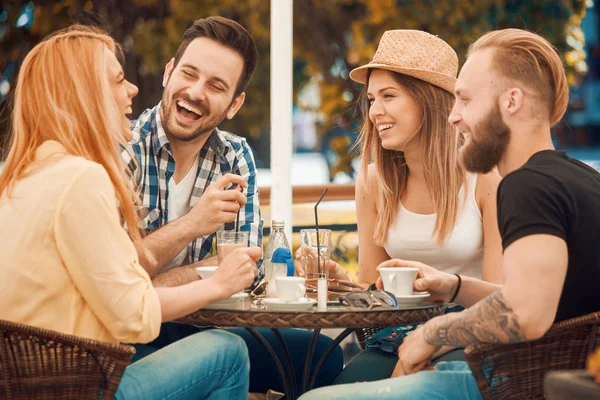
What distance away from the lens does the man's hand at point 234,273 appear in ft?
7.98

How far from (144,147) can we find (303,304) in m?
1.19

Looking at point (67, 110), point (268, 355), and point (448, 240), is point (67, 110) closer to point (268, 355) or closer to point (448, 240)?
point (268, 355)

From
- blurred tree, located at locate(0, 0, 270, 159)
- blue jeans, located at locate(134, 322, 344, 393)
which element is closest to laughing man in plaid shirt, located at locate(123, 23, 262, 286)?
blue jeans, located at locate(134, 322, 344, 393)

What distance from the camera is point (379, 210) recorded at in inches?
131

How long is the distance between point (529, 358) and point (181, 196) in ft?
5.66

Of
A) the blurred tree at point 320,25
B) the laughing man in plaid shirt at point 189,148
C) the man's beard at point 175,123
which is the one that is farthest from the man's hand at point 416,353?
the blurred tree at point 320,25

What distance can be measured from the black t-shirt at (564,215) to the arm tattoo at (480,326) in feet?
0.49

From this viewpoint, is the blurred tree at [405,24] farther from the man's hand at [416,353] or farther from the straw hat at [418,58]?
the man's hand at [416,353]

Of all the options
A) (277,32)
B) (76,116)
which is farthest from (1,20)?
(76,116)

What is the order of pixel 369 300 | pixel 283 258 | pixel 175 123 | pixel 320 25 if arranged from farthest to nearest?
pixel 320 25 < pixel 175 123 < pixel 283 258 < pixel 369 300

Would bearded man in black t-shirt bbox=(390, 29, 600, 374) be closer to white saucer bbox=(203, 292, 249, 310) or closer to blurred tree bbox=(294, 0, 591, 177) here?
white saucer bbox=(203, 292, 249, 310)

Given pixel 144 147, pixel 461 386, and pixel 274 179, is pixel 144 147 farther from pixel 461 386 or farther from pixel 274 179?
pixel 461 386

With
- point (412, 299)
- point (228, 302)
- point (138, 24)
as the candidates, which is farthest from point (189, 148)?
point (138, 24)

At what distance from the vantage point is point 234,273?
8.09ft
